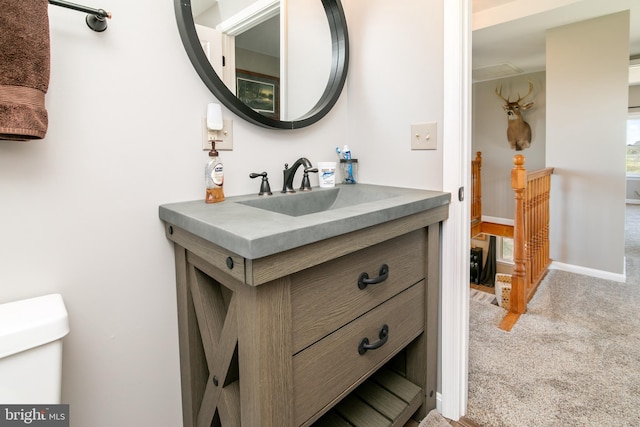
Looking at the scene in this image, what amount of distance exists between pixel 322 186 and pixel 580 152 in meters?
2.82

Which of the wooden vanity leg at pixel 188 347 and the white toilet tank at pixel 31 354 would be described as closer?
the white toilet tank at pixel 31 354

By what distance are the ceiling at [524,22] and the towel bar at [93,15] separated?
10.6ft

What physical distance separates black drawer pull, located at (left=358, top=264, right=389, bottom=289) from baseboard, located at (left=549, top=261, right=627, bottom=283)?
9.55 feet

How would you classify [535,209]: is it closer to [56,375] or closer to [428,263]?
[428,263]

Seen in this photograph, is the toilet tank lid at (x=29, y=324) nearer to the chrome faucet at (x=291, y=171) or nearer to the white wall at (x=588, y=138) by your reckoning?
the chrome faucet at (x=291, y=171)

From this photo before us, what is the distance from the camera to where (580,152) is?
3.00 meters

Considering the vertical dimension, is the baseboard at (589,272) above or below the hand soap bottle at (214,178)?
below

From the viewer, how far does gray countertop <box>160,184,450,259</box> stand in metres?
0.69

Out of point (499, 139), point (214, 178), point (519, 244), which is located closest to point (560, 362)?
point (519, 244)

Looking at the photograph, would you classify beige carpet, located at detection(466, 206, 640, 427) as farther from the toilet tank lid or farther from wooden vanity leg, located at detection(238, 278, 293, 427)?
the toilet tank lid

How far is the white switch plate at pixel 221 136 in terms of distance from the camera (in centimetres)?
112

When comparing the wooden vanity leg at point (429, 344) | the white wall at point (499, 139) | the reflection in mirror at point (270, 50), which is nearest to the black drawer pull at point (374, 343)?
the wooden vanity leg at point (429, 344)

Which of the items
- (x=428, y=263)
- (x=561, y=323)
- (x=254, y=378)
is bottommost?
(x=561, y=323)

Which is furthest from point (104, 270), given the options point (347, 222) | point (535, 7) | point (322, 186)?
point (535, 7)
